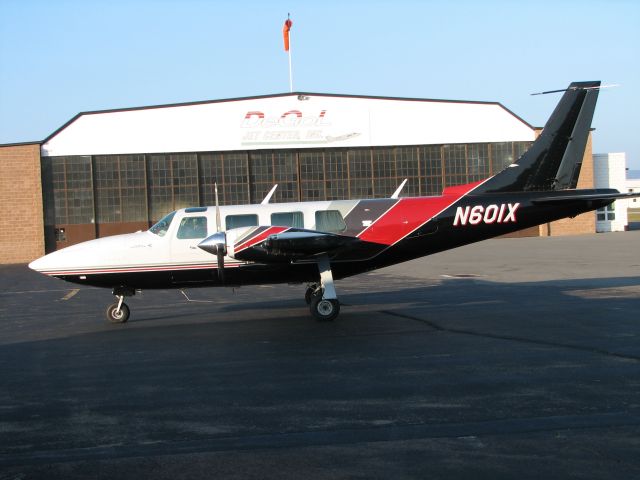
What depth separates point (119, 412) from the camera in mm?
8023

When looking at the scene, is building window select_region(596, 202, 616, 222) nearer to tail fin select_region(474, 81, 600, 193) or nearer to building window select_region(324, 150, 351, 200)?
building window select_region(324, 150, 351, 200)

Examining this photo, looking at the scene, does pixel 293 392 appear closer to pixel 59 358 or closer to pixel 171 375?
pixel 171 375

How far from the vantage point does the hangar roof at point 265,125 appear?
157 ft

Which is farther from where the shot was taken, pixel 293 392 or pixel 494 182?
pixel 494 182

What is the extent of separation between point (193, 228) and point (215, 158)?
110 feet

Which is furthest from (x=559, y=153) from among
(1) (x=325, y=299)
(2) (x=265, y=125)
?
(2) (x=265, y=125)

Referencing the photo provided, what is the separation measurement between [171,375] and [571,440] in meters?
5.72

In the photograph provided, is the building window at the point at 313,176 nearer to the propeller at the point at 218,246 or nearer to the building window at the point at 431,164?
the building window at the point at 431,164

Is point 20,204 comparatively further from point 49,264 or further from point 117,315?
point 117,315

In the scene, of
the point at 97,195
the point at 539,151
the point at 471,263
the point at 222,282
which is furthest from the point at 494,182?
the point at 97,195

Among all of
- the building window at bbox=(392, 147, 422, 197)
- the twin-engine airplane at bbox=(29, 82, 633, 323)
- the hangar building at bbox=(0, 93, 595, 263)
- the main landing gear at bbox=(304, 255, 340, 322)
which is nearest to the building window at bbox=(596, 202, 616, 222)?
the hangar building at bbox=(0, 93, 595, 263)

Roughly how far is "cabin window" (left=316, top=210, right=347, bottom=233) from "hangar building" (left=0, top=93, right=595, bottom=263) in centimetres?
3316

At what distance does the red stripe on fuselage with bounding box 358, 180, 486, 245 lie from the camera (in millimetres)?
15945

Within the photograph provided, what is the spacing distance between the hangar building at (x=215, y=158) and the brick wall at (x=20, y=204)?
2.7 inches
